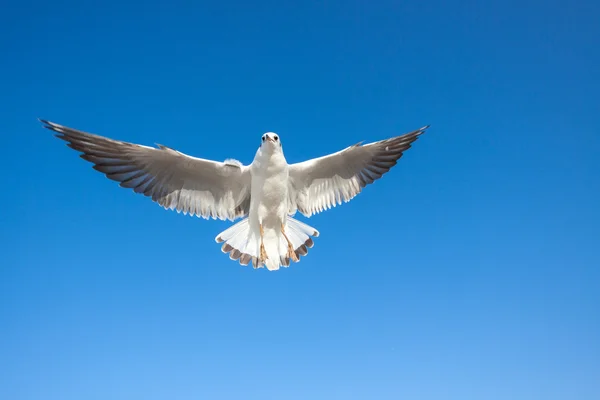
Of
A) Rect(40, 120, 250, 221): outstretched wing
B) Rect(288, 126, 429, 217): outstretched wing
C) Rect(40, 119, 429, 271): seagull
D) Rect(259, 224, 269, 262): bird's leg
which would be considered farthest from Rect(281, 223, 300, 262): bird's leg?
Rect(40, 120, 250, 221): outstretched wing

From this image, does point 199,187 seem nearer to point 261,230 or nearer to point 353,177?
point 261,230

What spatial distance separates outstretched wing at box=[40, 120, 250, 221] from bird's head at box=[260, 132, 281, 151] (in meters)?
0.67

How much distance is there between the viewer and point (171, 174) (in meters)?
9.72

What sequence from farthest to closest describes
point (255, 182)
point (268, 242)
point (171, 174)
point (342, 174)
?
Answer: point (342, 174) → point (268, 242) → point (171, 174) → point (255, 182)

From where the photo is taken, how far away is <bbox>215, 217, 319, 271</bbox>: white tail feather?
9.73m

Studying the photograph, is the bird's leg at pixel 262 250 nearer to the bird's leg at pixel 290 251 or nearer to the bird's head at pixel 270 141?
the bird's leg at pixel 290 251

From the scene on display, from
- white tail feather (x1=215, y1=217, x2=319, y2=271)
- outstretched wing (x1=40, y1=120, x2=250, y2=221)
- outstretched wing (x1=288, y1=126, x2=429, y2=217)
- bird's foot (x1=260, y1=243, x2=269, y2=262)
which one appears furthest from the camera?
outstretched wing (x1=288, y1=126, x2=429, y2=217)

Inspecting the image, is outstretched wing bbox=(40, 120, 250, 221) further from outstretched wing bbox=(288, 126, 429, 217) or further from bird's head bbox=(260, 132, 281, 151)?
outstretched wing bbox=(288, 126, 429, 217)

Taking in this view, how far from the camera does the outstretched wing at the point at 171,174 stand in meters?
9.13

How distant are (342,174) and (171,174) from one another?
3166mm

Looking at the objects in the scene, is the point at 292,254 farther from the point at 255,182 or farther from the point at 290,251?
the point at 255,182

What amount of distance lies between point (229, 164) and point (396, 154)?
3176mm

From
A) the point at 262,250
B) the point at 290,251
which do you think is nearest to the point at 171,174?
the point at 262,250

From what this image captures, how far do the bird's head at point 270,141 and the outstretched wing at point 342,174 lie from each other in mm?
912
